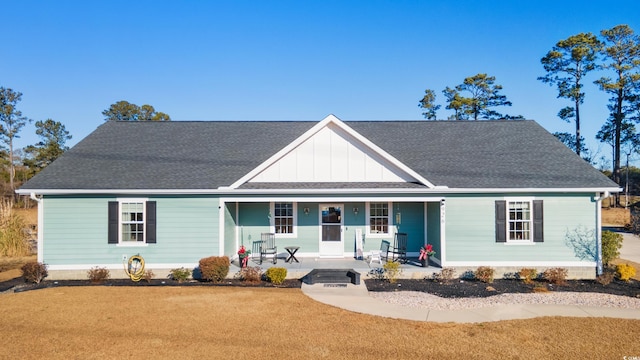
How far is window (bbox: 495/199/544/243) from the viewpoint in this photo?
42.6 ft

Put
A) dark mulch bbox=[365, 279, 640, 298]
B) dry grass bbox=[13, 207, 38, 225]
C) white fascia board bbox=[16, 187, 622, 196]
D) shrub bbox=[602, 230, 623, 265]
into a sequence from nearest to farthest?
dark mulch bbox=[365, 279, 640, 298] → white fascia board bbox=[16, 187, 622, 196] → shrub bbox=[602, 230, 623, 265] → dry grass bbox=[13, 207, 38, 225]

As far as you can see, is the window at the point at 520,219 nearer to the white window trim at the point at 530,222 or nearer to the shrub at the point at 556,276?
the white window trim at the point at 530,222

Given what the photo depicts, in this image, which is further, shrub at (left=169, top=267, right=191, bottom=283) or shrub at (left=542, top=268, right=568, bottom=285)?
shrub at (left=169, top=267, right=191, bottom=283)

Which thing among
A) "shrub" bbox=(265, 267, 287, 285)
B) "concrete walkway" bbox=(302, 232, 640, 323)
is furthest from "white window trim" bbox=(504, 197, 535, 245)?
"shrub" bbox=(265, 267, 287, 285)

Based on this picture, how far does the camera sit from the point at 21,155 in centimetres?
5569

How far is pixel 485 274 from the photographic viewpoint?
12.4m

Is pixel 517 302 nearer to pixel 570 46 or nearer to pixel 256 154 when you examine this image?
pixel 256 154

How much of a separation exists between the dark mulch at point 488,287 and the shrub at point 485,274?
0.45 feet

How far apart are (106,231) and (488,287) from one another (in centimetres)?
1273

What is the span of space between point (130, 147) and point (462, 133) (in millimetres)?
14671

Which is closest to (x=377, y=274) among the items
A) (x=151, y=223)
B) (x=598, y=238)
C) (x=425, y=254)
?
(x=425, y=254)

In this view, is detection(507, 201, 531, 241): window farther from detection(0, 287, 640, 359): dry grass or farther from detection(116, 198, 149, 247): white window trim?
detection(116, 198, 149, 247): white window trim

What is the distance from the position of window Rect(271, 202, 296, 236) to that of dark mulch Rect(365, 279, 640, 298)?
4.22 meters

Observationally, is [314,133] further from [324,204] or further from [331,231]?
[331,231]
